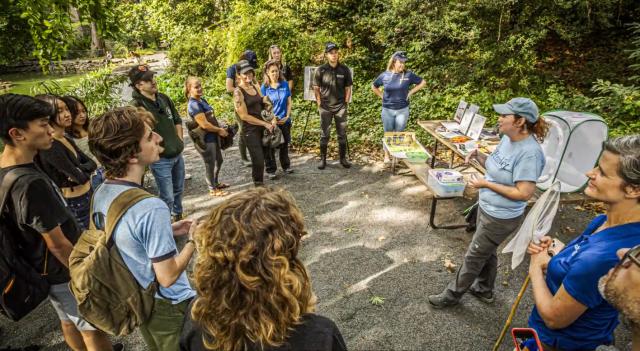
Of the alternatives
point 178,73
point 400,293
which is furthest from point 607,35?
point 178,73

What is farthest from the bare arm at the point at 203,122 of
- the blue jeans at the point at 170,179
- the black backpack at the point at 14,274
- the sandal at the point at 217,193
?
the black backpack at the point at 14,274

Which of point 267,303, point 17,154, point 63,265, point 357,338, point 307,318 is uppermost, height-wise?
point 17,154

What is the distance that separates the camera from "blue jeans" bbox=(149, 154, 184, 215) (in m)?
4.00

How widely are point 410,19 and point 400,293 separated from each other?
8.05 m

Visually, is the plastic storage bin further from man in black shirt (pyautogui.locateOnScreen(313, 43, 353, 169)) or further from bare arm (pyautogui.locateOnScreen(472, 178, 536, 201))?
man in black shirt (pyautogui.locateOnScreen(313, 43, 353, 169))

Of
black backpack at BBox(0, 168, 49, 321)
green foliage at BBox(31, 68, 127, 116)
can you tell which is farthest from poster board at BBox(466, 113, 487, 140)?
green foliage at BBox(31, 68, 127, 116)

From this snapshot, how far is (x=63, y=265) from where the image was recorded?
2164mm

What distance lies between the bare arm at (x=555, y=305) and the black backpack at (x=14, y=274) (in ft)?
9.24

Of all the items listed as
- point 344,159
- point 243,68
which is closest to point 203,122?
Result: point 243,68

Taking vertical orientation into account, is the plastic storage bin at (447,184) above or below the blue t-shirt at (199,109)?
below

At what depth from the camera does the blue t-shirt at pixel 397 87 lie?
223 inches

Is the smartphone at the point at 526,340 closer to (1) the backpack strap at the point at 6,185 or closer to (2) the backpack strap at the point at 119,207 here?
(2) the backpack strap at the point at 119,207

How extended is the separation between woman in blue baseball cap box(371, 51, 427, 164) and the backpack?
4.74 m

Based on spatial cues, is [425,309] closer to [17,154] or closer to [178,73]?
[17,154]
